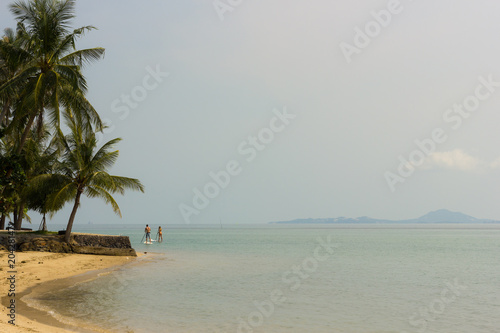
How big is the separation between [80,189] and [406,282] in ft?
60.4

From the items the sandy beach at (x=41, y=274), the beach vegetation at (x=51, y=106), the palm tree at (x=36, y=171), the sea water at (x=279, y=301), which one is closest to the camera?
the sandy beach at (x=41, y=274)

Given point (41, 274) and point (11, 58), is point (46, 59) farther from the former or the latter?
point (41, 274)

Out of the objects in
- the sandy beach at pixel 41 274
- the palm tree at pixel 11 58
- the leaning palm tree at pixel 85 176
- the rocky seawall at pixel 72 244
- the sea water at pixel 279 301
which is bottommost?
the sea water at pixel 279 301

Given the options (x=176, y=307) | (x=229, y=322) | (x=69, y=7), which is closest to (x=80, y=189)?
(x=69, y=7)

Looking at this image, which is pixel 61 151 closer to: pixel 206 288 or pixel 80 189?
pixel 80 189

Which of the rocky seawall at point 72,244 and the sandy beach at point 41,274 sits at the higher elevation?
the rocky seawall at point 72,244

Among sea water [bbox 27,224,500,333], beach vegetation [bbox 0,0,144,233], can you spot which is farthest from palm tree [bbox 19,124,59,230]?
sea water [bbox 27,224,500,333]

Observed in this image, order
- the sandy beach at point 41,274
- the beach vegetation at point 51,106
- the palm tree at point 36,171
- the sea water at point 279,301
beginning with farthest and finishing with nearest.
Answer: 1. the palm tree at point 36,171
2. the beach vegetation at point 51,106
3. the sea water at point 279,301
4. the sandy beach at point 41,274

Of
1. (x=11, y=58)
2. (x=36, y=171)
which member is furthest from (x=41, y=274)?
(x=36, y=171)

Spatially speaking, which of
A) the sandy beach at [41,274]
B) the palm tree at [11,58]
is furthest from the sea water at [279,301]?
the palm tree at [11,58]

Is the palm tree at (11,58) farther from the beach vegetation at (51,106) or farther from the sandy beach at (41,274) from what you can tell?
the sandy beach at (41,274)

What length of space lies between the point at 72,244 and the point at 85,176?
4.05 m

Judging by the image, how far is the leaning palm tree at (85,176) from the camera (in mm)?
24681

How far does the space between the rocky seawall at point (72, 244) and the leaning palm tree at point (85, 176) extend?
0.69 metres
